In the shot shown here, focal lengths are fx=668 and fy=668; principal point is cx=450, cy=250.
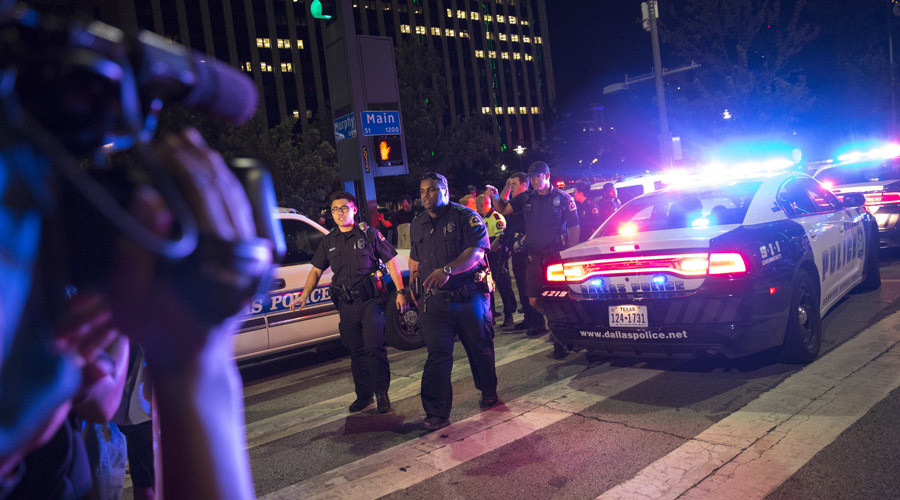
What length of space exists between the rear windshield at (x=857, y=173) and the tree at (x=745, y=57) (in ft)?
56.2

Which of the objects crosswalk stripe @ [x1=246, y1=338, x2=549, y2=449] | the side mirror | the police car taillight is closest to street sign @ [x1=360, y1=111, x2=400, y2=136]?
crosswalk stripe @ [x1=246, y1=338, x2=549, y2=449]

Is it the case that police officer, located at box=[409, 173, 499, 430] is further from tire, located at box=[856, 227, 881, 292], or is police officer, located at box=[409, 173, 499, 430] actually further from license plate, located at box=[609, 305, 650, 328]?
tire, located at box=[856, 227, 881, 292]

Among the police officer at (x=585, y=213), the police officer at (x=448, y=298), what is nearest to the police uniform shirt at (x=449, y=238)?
the police officer at (x=448, y=298)

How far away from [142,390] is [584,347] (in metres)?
3.75

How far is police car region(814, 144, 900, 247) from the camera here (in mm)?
9750

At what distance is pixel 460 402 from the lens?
17.7 ft

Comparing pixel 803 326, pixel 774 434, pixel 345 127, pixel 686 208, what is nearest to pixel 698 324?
pixel 774 434

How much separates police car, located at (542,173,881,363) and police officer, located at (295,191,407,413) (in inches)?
56.6

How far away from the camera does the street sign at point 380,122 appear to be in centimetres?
995

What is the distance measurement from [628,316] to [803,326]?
1481 mm

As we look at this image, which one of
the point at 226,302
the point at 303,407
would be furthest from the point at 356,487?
the point at 226,302

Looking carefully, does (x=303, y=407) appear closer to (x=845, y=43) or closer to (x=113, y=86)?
(x=113, y=86)

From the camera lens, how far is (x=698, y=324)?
15.8 feet

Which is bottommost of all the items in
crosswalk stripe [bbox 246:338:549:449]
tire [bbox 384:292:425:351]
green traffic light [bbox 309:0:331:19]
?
crosswalk stripe [bbox 246:338:549:449]
